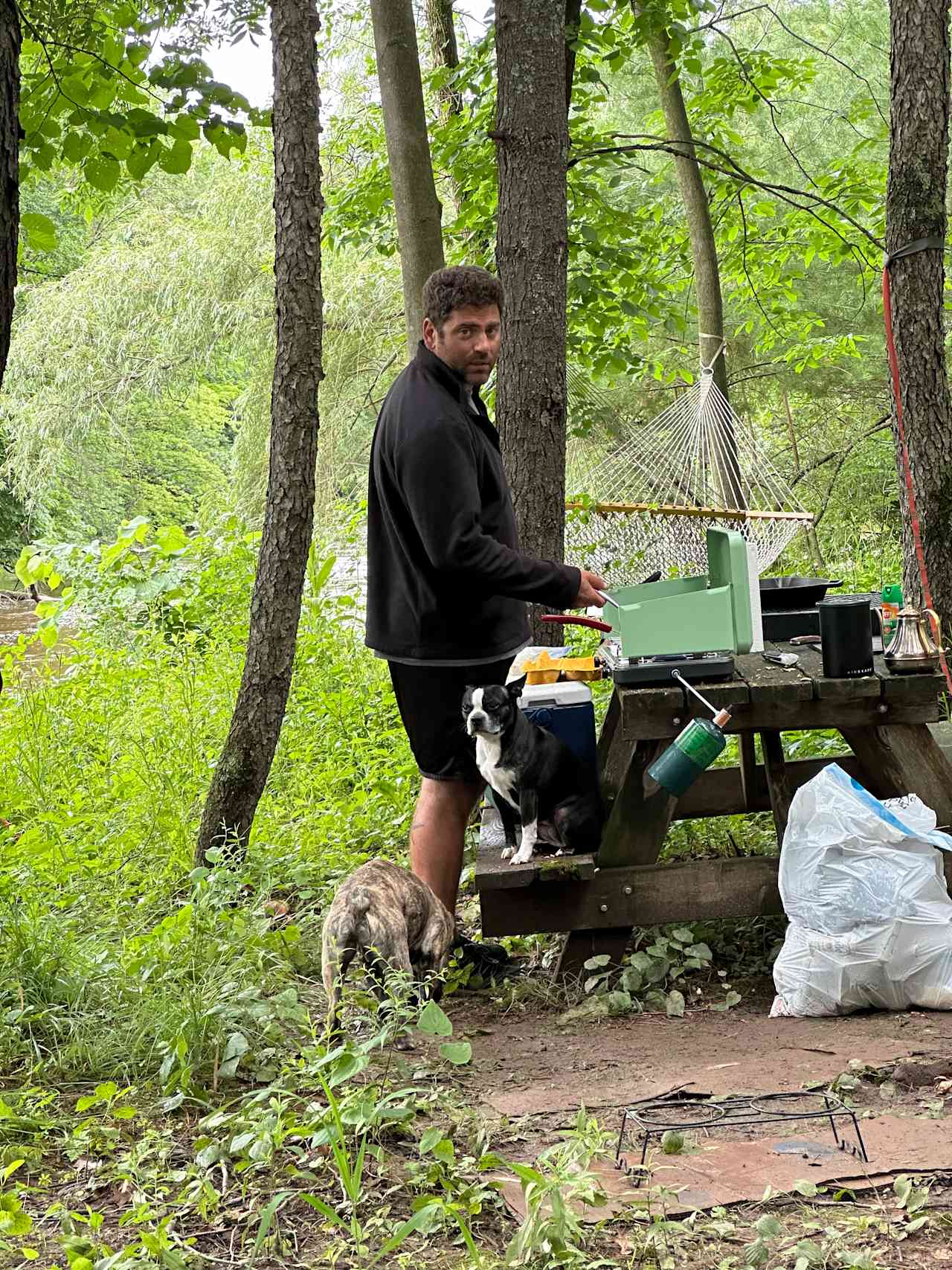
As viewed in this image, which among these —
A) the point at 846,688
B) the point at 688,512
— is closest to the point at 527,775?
the point at 846,688

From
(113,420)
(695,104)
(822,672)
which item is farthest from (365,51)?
(822,672)

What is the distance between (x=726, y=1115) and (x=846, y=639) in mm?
1145

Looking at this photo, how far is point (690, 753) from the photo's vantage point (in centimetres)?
277

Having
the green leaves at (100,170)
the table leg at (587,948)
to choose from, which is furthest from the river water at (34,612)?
the table leg at (587,948)

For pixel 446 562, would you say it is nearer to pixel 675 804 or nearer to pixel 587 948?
pixel 675 804

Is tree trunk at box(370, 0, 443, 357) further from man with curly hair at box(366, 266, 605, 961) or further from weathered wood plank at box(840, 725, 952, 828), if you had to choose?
weathered wood plank at box(840, 725, 952, 828)

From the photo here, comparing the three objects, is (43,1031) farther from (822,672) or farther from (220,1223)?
(822,672)

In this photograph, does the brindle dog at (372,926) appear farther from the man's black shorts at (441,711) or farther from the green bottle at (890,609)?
the green bottle at (890,609)

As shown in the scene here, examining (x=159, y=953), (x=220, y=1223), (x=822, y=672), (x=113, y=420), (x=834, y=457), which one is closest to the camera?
(x=220, y=1223)

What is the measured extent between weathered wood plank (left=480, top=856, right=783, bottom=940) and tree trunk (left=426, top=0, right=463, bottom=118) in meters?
5.33

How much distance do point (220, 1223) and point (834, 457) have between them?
8.73 metres

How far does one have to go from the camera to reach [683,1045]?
2689 mm

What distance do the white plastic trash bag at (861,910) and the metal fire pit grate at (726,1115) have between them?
487 mm

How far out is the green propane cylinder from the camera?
2756 mm
